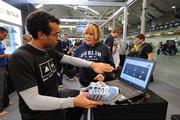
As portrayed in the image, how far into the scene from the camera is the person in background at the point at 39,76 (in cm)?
112

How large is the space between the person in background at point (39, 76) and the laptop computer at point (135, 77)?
0.38m

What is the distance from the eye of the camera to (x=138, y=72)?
1.56m

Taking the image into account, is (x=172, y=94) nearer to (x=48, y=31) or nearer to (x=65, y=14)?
(x=48, y=31)

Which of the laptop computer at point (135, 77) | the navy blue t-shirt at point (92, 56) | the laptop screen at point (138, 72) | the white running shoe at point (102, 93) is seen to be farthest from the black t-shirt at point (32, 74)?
the navy blue t-shirt at point (92, 56)

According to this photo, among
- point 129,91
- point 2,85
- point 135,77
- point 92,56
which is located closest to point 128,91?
point 129,91

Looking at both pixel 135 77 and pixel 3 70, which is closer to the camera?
pixel 135 77

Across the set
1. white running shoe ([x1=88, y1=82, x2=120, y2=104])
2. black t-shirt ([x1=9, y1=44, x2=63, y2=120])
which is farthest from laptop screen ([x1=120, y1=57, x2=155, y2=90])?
black t-shirt ([x1=9, y1=44, x2=63, y2=120])

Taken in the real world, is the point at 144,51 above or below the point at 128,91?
above

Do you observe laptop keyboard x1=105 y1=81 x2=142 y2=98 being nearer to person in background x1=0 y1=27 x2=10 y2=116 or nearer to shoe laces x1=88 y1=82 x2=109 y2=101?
shoe laces x1=88 y1=82 x2=109 y2=101

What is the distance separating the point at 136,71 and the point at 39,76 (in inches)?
29.0

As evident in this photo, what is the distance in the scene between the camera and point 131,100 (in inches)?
56.4

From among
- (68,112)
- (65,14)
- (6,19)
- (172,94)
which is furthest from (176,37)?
(68,112)

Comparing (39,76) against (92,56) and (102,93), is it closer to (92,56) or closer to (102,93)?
(102,93)

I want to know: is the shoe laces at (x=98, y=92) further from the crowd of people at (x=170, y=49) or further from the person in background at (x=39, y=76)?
the crowd of people at (x=170, y=49)
